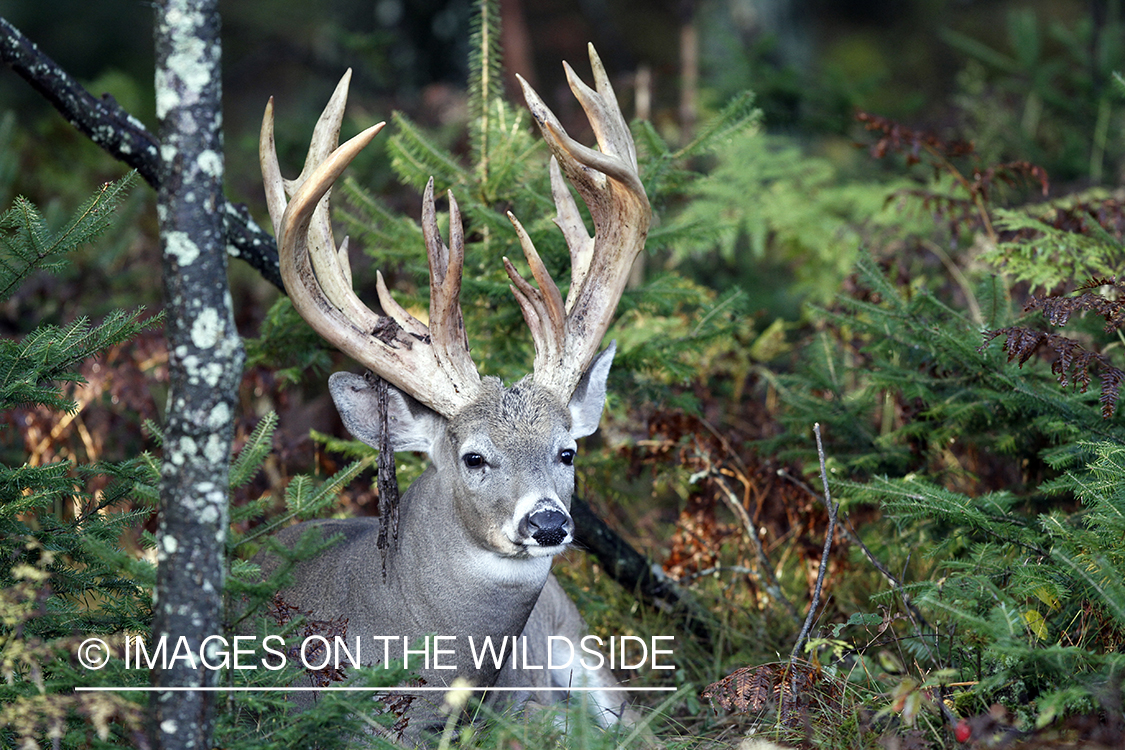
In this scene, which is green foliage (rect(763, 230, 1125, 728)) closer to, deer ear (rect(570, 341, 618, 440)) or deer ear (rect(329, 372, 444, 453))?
deer ear (rect(570, 341, 618, 440))

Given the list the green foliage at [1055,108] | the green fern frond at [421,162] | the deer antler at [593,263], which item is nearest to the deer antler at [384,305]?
the deer antler at [593,263]

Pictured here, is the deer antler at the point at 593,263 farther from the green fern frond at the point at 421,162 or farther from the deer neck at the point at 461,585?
the green fern frond at the point at 421,162

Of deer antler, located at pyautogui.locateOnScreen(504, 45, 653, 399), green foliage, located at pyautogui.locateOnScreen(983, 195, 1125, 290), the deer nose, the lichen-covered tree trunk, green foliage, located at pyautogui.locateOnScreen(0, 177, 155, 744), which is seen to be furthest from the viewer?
green foliage, located at pyautogui.locateOnScreen(983, 195, 1125, 290)

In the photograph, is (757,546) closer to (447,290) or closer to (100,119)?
(447,290)

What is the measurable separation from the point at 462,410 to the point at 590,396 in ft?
1.94

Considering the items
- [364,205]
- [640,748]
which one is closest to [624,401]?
[364,205]

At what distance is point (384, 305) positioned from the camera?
452 centimetres

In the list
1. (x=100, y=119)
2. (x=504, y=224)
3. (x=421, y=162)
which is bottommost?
(x=504, y=224)

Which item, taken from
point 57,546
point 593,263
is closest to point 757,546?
point 593,263

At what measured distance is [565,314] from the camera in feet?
14.8

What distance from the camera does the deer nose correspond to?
3.92 meters

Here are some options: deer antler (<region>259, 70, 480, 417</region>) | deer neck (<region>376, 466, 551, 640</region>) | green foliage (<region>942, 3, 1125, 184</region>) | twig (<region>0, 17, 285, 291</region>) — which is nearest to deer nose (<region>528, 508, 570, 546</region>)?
deer neck (<region>376, 466, 551, 640</region>)

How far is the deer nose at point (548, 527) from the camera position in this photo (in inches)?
154

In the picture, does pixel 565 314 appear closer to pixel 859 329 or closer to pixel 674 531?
pixel 859 329
